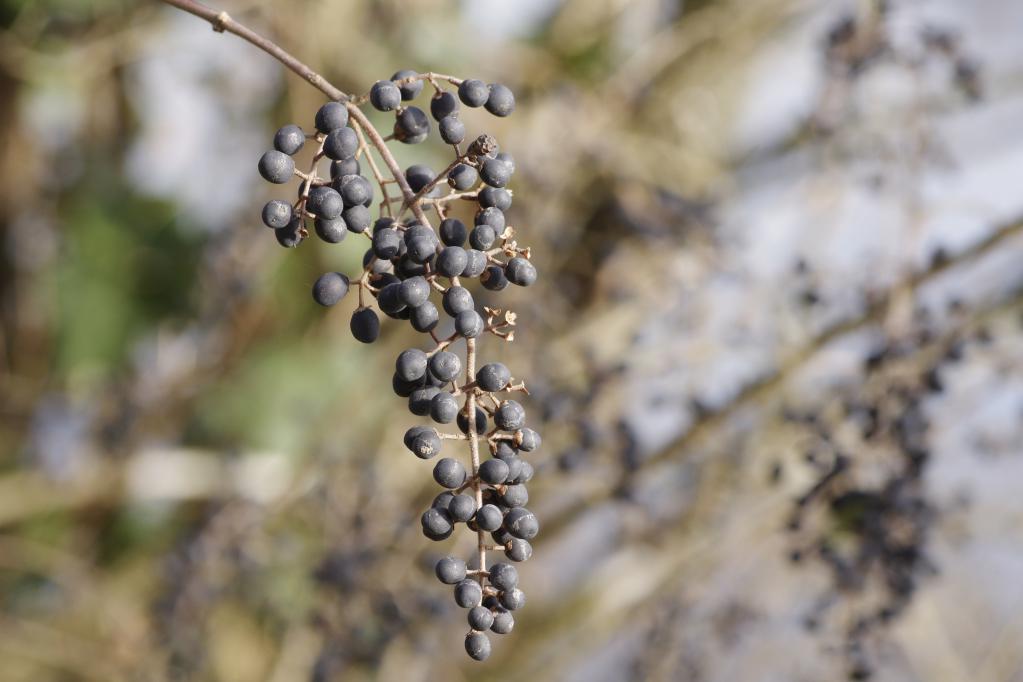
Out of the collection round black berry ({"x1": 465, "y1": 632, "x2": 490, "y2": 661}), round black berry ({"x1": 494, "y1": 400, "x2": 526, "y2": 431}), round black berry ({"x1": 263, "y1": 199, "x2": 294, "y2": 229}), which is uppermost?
round black berry ({"x1": 263, "y1": 199, "x2": 294, "y2": 229})

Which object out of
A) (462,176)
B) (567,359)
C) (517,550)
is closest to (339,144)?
(462,176)

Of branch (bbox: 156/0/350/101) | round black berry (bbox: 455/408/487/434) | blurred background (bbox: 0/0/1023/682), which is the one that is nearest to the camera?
branch (bbox: 156/0/350/101)

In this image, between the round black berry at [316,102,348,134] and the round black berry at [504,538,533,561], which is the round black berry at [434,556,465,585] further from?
the round black berry at [316,102,348,134]

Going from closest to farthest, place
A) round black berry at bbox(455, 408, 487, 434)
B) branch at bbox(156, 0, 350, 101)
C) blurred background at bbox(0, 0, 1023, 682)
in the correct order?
1. branch at bbox(156, 0, 350, 101)
2. round black berry at bbox(455, 408, 487, 434)
3. blurred background at bbox(0, 0, 1023, 682)

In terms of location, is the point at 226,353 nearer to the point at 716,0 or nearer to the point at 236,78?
the point at 236,78

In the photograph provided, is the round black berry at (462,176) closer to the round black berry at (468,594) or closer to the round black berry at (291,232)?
the round black berry at (291,232)

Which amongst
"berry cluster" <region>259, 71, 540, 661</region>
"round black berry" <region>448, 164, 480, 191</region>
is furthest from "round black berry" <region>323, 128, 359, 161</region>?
"round black berry" <region>448, 164, 480, 191</region>
